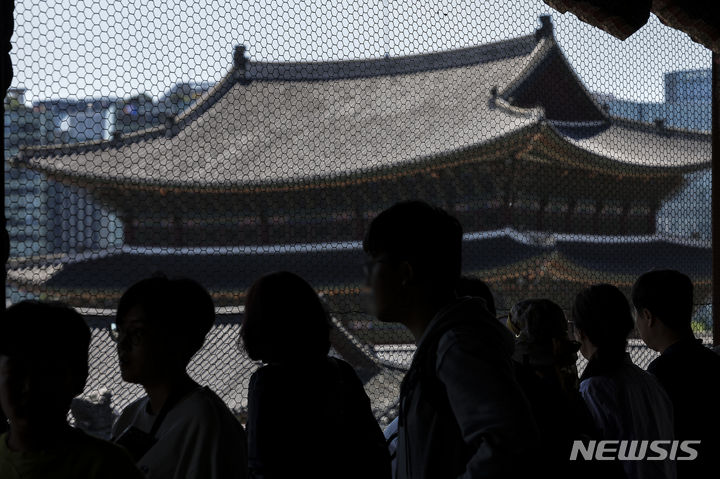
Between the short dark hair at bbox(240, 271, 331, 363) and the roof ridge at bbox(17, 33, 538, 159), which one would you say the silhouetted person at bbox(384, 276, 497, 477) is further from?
the roof ridge at bbox(17, 33, 538, 159)

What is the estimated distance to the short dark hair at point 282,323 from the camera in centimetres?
111

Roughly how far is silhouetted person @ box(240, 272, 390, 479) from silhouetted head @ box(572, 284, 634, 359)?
20.5 inches

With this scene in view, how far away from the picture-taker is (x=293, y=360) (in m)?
1.11

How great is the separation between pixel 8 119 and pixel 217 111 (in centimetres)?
224

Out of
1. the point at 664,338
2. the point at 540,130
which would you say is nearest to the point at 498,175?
the point at 540,130

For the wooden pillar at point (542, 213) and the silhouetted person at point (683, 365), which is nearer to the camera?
the silhouetted person at point (683, 365)

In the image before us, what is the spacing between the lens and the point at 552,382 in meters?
1.25

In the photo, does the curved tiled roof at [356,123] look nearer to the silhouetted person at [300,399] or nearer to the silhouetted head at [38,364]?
the silhouetted person at [300,399]

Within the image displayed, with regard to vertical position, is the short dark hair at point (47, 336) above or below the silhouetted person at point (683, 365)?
above

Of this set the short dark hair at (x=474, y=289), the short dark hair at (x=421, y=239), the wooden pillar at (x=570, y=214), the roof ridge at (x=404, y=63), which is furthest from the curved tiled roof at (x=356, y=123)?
the short dark hair at (x=421, y=239)

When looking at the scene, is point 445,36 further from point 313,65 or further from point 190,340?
point 190,340

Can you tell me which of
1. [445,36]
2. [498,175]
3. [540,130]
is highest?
[445,36]

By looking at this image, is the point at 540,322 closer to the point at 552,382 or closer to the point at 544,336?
the point at 544,336

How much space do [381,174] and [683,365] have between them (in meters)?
2.66
